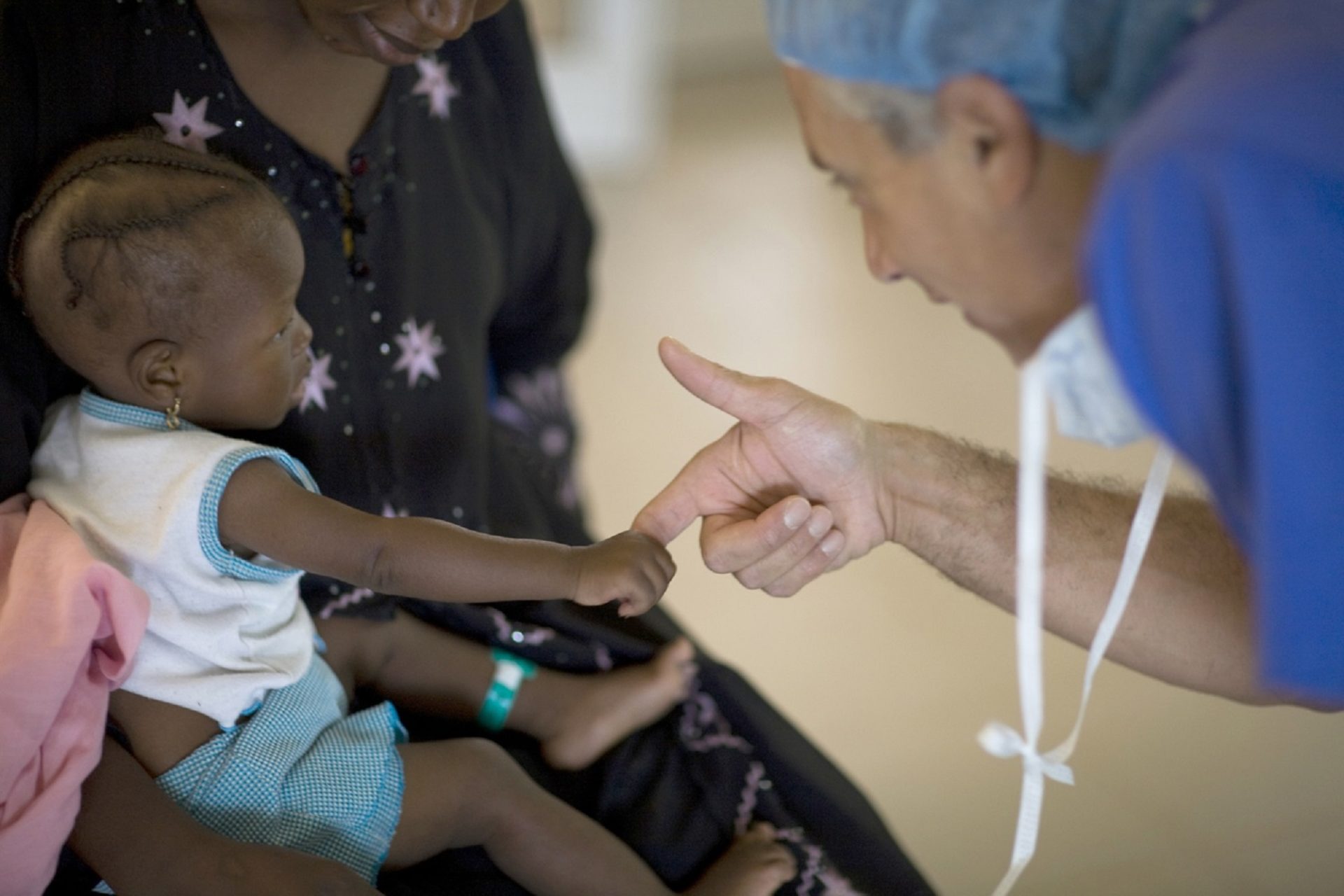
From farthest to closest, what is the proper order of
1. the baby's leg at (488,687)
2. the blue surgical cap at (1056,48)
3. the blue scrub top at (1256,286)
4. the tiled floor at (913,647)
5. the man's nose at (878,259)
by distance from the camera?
1. the tiled floor at (913,647)
2. the baby's leg at (488,687)
3. the man's nose at (878,259)
4. the blue surgical cap at (1056,48)
5. the blue scrub top at (1256,286)

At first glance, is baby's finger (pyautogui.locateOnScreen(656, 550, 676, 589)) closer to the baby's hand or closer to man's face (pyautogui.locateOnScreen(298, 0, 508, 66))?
the baby's hand

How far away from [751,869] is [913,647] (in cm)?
114

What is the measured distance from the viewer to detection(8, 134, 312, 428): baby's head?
94 cm

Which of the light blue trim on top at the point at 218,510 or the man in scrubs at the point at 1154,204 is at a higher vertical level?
the man in scrubs at the point at 1154,204

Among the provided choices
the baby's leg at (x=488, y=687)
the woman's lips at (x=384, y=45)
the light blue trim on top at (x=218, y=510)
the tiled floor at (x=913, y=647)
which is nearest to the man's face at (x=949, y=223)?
the woman's lips at (x=384, y=45)

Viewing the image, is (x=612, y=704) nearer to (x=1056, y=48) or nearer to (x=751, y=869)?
(x=751, y=869)

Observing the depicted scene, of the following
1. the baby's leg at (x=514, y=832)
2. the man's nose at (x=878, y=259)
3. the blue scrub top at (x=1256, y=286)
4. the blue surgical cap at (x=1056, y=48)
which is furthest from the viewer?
the baby's leg at (x=514, y=832)

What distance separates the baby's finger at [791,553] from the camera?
3.63 feet

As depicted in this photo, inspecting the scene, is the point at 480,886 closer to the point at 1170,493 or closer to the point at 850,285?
the point at 1170,493

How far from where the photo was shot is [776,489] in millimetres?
1151

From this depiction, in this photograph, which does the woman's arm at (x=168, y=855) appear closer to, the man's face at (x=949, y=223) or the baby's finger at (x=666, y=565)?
the baby's finger at (x=666, y=565)

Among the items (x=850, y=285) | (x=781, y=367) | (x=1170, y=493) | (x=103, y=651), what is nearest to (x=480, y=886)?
(x=103, y=651)

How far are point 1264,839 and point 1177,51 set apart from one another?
1376mm

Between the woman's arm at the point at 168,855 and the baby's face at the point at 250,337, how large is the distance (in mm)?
278
